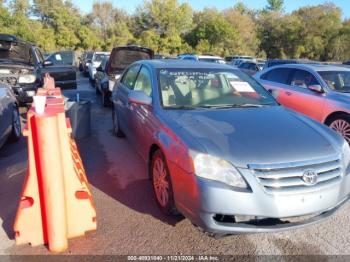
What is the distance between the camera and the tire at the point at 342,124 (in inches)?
223

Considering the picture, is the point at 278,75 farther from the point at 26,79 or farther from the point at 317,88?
the point at 26,79

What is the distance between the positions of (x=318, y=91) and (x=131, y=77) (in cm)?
343

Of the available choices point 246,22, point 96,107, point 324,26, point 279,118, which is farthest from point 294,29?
point 279,118

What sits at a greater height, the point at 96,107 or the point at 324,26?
the point at 324,26

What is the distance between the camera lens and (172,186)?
120 inches

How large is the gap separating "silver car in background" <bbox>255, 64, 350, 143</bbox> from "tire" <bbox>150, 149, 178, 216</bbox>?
3276mm

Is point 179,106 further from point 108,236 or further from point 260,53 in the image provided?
point 260,53

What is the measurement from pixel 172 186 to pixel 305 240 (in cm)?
133

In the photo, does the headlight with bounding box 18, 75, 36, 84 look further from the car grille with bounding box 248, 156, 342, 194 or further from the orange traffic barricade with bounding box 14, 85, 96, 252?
the car grille with bounding box 248, 156, 342, 194

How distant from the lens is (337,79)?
645 cm

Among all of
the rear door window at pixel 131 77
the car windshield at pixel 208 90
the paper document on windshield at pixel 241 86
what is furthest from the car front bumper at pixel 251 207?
the rear door window at pixel 131 77

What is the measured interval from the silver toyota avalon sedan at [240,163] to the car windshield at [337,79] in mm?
2961

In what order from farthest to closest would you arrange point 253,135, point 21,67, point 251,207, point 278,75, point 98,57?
point 98,57 < point 21,67 < point 278,75 < point 253,135 < point 251,207

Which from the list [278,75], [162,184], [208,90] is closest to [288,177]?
[162,184]
